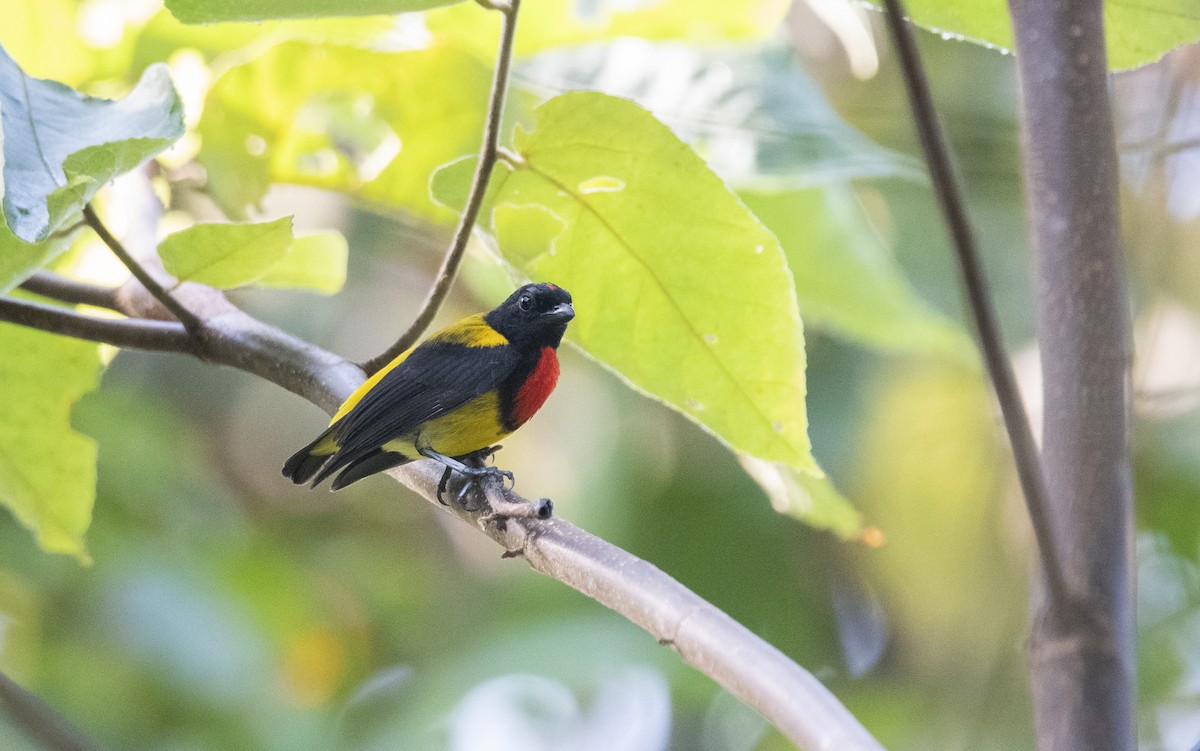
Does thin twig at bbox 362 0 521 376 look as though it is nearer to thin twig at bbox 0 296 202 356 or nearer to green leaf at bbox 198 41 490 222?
thin twig at bbox 0 296 202 356

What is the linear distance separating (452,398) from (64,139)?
792mm

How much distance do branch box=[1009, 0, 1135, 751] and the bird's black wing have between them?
982 millimetres

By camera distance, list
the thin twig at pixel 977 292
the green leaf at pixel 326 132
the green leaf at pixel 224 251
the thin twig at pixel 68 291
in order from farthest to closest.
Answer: the green leaf at pixel 326 132 → the thin twig at pixel 68 291 → the green leaf at pixel 224 251 → the thin twig at pixel 977 292

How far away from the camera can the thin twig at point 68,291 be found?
137 cm

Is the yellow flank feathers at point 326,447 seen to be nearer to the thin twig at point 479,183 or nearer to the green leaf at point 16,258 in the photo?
the thin twig at point 479,183

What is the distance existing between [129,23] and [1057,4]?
1.69 m

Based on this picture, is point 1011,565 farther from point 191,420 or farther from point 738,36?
point 191,420

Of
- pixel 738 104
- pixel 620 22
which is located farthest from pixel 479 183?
pixel 620 22

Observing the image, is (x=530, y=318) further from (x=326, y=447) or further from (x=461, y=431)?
(x=326, y=447)

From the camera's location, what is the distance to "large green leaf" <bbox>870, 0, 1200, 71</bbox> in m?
1.20

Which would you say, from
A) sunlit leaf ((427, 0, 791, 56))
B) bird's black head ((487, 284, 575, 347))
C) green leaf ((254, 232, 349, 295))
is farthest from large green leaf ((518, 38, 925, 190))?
green leaf ((254, 232, 349, 295))

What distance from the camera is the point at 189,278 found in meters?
1.30

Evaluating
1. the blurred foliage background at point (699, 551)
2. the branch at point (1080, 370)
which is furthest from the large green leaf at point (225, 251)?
the blurred foliage background at point (699, 551)

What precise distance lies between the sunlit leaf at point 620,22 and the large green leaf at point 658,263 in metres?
0.76
